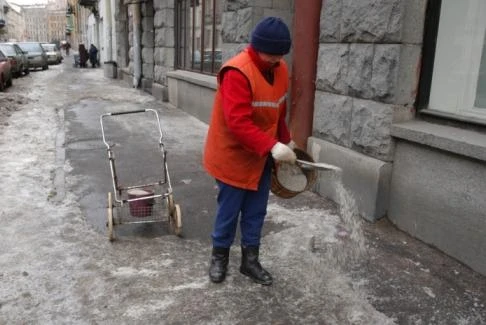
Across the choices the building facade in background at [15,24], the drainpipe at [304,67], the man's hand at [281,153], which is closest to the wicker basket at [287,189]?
the man's hand at [281,153]

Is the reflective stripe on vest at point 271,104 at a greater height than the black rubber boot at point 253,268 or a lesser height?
greater

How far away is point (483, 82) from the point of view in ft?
13.5

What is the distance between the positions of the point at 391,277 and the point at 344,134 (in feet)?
5.95

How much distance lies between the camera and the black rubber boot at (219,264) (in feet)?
12.1

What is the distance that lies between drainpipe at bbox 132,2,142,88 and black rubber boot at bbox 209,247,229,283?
1342 cm

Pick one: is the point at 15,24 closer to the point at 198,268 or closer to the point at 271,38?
the point at 198,268

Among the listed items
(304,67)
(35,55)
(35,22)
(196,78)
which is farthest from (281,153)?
(35,22)

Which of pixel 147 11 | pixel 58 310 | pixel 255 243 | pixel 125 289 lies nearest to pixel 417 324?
pixel 255 243

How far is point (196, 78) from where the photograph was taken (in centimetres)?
1090

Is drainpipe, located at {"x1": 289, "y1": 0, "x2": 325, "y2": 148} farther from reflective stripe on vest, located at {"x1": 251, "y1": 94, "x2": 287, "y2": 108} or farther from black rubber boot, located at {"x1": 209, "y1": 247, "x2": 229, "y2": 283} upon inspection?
black rubber boot, located at {"x1": 209, "y1": 247, "x2": 229, "y2": 283}

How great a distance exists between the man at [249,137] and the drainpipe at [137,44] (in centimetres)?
1327

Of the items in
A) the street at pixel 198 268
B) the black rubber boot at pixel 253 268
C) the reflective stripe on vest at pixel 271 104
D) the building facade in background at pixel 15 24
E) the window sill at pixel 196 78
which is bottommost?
Result: the street at pixel 198 268

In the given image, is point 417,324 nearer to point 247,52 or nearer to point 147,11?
point 247,52

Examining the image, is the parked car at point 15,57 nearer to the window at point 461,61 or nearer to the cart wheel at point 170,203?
the cart wheel at point 170,203
